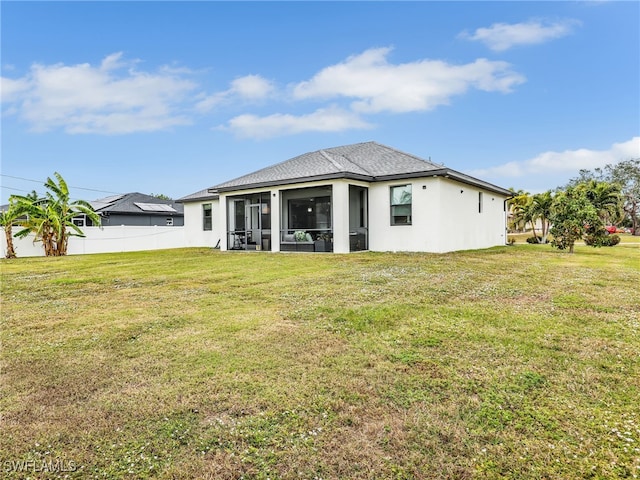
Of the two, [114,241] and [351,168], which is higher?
[351,168]

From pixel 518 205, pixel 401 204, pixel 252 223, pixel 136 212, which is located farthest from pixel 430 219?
pixel 136 212

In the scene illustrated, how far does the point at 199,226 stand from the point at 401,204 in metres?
13.5

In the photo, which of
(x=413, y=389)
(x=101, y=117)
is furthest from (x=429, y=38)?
(x=101, y=117)

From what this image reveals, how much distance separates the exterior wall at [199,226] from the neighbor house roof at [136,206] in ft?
16.0

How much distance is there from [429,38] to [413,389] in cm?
1752

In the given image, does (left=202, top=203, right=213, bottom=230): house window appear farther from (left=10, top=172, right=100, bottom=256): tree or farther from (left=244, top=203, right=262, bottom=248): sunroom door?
(left=10, top=172, right=100, bottom=256): tree

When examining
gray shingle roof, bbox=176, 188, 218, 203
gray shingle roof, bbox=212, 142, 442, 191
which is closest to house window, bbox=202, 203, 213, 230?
gray shingle roof, bbox=176, 188, 218, 203

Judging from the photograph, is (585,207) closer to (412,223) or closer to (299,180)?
(412,223)

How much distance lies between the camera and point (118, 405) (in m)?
2.96

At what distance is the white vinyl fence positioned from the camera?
17567 mm

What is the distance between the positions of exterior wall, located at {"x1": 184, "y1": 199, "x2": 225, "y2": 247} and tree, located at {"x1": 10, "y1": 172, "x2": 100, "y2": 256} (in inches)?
236

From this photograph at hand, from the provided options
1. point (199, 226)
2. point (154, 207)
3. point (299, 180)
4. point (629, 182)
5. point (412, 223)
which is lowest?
point (412, 223)

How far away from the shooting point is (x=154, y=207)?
3178 cm

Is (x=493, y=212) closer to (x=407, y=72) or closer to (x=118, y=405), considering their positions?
(x=407, y=72)
